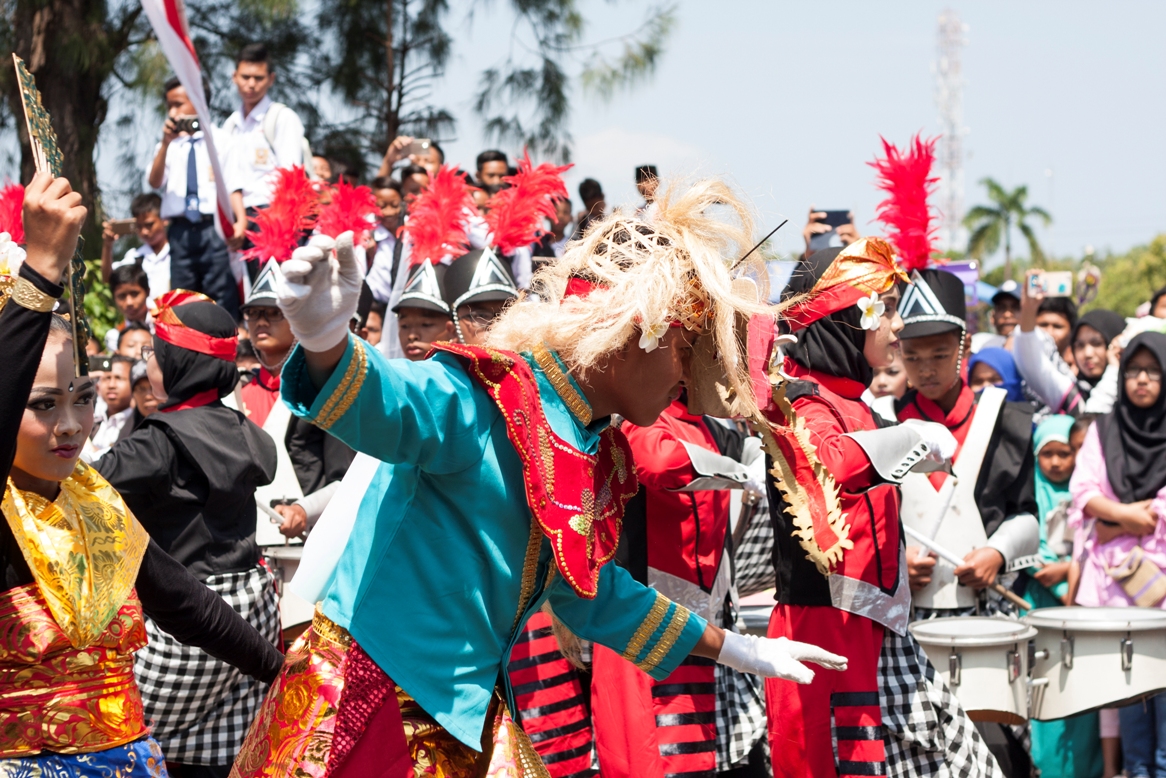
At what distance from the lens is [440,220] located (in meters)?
6.34

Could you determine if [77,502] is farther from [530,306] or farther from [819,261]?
[819,261]

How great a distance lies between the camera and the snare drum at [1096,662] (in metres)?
4.86

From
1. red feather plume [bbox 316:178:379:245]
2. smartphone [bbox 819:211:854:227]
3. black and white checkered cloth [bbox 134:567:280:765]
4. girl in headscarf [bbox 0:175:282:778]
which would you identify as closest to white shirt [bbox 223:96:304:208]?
red feather plume [bbox 316:178:379:245]

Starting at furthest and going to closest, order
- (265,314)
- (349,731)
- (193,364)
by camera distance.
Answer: (265,314), (193,364), (349,731)

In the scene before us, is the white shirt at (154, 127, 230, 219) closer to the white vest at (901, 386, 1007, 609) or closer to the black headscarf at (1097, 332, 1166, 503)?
the white vest at (901, 386, 1007, 609)

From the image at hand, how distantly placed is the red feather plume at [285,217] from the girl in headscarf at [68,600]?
3984mm

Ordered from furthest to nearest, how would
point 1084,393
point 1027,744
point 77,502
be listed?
point 1084,393, point 1027,744, point 77,502

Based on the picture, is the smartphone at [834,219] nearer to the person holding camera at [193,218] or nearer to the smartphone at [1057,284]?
the smartphone at [1057,284]

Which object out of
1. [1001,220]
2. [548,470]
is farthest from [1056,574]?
[1001,220]

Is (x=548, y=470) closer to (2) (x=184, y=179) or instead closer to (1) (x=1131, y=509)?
(1) (x=1131, y=509)

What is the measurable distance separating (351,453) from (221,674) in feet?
5.12

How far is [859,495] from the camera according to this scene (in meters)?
3.89

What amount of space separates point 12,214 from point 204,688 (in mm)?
1699

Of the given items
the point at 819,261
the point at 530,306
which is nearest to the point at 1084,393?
the point at 819,261
